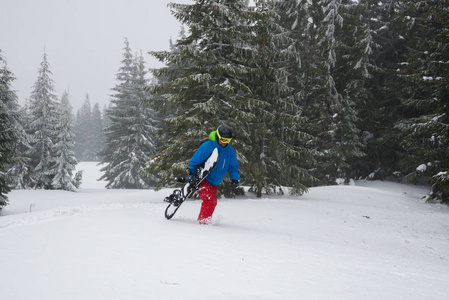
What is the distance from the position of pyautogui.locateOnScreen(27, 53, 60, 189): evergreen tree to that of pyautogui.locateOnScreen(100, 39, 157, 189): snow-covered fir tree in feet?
22.8

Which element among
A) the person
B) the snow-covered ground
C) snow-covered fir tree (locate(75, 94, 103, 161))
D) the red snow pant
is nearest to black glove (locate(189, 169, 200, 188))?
the person

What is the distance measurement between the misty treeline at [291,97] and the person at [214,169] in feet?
13.5

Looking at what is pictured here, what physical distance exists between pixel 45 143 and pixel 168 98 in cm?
2113

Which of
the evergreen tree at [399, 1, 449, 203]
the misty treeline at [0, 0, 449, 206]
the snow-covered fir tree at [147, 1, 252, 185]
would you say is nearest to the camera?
the snow-covered fir tree at [147, 1, 252, 185]

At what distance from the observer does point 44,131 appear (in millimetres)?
26656

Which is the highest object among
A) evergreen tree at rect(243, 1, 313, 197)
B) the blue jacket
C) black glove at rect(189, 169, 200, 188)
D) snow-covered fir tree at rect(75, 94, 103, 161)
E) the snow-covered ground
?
snow-covered fir tree at rect(75, 94, 103, 161)

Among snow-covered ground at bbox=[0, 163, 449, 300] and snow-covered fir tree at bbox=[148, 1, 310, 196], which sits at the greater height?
snow-covered fir tree at bbox=[148, 1, 310, 196]

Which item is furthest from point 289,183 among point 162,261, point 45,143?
point 45,143

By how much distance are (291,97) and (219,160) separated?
887 cm

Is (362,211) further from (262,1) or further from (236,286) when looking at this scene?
(236,286)

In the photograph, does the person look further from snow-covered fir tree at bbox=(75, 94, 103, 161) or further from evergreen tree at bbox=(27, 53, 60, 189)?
snow-covered fir tree at bbox=(75, 94, 103, 161)

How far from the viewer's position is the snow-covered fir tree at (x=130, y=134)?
31750mm

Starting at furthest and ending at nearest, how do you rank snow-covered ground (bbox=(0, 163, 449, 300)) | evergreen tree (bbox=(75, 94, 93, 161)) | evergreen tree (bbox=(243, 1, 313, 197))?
evergreen tree (bbox=(75, 94, 93, 161)) → evergreen tree (bbox=(243, 1, 313, 197)) → snow-covered ground (bbox=(0, 163, 449, 300))

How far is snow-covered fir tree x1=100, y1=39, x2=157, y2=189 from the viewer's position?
3175 cm
